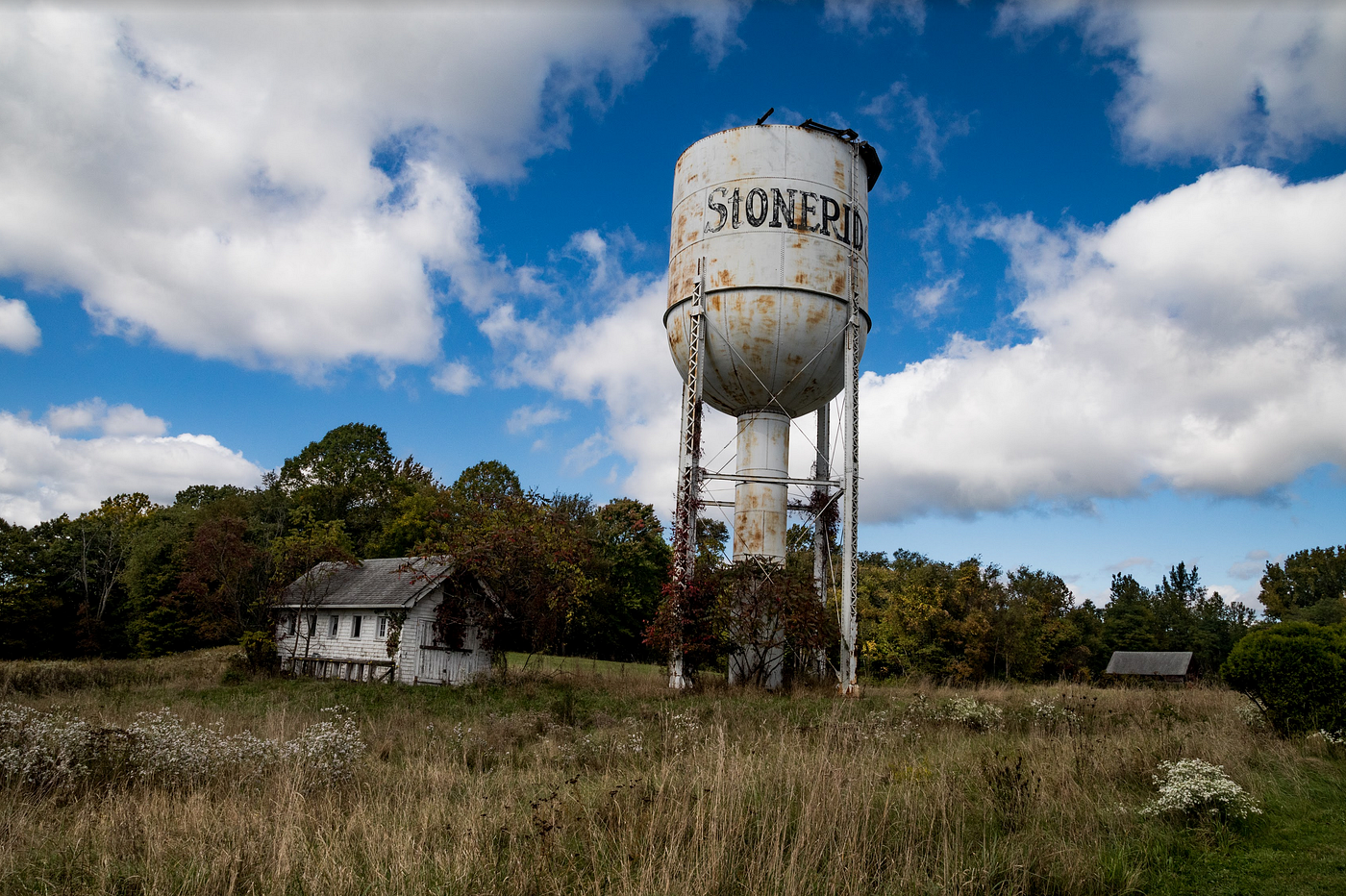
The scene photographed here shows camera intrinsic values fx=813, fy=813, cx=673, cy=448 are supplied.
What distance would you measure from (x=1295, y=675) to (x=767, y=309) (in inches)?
422

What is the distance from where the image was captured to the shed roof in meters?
40.7

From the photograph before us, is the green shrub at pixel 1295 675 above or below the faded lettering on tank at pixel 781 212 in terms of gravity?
below

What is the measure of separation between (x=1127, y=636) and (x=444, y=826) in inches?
2157

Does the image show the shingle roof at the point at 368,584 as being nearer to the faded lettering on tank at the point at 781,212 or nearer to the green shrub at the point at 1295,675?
the faded lettering on tank at the point at 781,212

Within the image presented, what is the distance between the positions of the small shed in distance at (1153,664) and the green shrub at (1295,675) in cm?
3229

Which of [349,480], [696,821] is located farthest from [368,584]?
[349,480]

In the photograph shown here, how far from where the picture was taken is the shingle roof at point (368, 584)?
A: 22.3 metres

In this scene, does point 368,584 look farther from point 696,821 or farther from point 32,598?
point 32,598

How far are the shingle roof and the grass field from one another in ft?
40.4

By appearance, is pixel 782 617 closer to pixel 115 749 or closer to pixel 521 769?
pixel 521 769

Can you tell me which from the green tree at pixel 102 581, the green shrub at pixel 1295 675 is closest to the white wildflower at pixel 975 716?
the green shrub at pixel 1295 675

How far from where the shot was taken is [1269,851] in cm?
595

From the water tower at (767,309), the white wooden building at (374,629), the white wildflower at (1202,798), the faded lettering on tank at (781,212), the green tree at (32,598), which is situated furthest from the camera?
the green tree at (32,598)

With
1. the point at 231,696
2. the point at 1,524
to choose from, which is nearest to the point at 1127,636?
the point at 231,696
